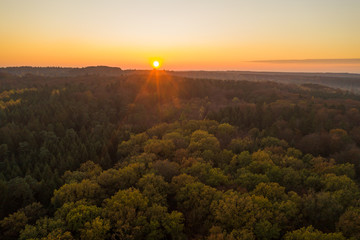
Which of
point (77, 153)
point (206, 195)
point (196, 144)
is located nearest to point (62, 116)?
point (77, 153)

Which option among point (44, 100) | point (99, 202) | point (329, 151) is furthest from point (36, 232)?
point (44, 100)

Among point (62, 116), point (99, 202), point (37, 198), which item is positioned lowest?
point (37, 198)

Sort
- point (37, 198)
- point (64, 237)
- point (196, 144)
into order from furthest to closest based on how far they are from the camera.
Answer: point (196, 144) < point (37, 198) < point (64, 237)

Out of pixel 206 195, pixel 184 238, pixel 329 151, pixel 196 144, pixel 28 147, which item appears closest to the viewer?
pixel 184 238

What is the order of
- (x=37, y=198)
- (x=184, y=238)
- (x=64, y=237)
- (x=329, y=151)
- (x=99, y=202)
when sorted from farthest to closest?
(x=329, y=151) < (x=37, y=198) < (x=99, y=202) < (x=184, y=238) < (x=64, y=237)

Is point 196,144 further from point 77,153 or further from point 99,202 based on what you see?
point 77,153

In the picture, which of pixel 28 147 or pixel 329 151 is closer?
pixel 329 151

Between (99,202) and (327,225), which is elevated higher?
(99,202)

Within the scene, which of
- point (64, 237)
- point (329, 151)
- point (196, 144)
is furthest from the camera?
point (329, 151)

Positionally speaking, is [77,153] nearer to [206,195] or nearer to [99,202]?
[99,202]
